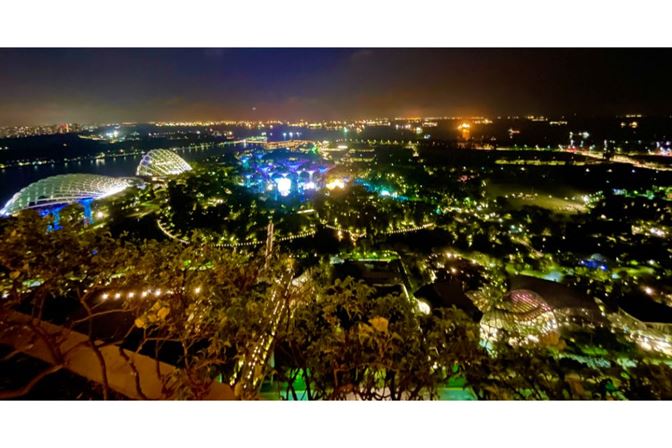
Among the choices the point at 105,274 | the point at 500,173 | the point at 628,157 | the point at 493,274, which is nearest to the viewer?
the point at 105,274

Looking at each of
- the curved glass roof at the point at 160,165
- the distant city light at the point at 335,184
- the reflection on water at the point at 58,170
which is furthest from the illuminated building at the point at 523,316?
the reflection on water at the point at 58,170

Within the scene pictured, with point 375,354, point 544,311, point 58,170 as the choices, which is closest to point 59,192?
point 375,354

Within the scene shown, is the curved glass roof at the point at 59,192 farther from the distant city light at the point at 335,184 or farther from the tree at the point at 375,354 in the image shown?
the tree at the point at 375,354

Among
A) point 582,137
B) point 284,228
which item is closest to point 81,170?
point 284,228

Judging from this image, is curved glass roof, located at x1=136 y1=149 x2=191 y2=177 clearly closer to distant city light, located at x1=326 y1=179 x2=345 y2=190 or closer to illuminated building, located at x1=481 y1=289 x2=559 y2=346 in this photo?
distant city light, located at x1=326 y1=179 x2=345 y2=190

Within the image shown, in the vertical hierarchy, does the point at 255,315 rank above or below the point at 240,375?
above
